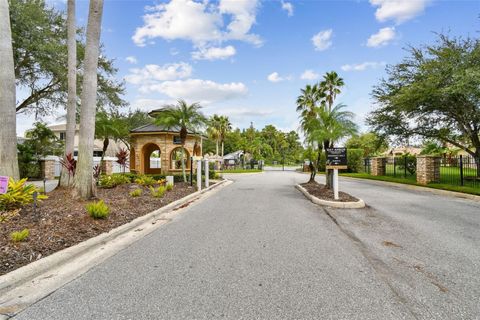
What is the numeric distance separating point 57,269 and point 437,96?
17047mm

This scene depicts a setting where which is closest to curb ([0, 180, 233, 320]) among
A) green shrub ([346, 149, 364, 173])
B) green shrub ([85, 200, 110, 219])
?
green shrub ([85, 200, 110, 219])

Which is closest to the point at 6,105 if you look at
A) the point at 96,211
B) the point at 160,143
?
the point at 96,211

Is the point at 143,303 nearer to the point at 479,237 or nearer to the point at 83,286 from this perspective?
the point at 83,286

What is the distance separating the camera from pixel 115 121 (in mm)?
15031

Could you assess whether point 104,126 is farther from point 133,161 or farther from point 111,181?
point 133,161

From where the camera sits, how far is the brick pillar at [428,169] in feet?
47.7

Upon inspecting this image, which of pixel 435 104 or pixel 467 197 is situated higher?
pixel 435 104

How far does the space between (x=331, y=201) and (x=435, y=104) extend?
1079cm

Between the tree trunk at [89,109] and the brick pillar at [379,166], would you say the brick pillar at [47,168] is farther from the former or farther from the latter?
the brick pillar at [379,166]

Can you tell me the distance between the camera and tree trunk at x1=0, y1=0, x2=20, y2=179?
6430mm

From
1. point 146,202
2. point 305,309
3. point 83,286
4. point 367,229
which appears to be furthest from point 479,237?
point 146,202

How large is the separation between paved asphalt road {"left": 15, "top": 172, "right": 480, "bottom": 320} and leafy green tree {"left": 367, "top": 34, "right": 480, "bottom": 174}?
9.98m

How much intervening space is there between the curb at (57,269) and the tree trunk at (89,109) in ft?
8.67

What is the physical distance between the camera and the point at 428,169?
14.6 m
